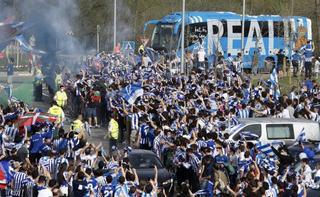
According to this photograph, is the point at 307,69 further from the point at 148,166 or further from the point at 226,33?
the point at 148,166

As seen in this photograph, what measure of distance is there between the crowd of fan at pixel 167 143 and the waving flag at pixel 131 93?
14 cm

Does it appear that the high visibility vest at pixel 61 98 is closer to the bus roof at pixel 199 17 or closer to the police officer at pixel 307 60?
the police officer at pixel 307 60

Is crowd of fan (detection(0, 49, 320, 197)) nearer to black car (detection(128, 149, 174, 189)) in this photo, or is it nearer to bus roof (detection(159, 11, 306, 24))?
black car (detection(128, 149, 174, 189))

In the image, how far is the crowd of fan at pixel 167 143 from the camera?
59.8 ft

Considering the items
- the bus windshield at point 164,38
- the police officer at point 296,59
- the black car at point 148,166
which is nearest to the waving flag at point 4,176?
the black car at point 148,166

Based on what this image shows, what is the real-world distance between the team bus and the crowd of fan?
1823 centimetres

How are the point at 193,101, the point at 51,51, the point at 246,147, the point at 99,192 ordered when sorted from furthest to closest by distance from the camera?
1. the point at 51,51
2. the point at 193,101
3. the point at 246,147
4. the point at 99,192

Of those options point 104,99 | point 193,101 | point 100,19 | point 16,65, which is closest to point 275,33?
point 100,19

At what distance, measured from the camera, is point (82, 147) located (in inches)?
874

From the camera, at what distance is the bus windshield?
5393 cm

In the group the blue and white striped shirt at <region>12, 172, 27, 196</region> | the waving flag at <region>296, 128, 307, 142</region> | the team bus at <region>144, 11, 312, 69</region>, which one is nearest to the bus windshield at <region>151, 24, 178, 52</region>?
the team bus at <region>144, 11, 312, 69</region>

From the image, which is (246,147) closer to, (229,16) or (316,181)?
(316,181)

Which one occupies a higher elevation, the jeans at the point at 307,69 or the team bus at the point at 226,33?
the team bus at the point at 226,33

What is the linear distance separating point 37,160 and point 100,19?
37.3 metres
